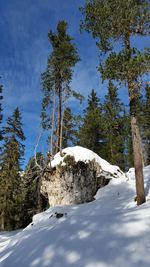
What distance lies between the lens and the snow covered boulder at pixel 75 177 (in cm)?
1625

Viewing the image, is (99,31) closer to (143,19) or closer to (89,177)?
(143,19)

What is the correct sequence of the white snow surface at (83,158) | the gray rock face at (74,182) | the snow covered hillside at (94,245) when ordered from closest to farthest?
Answer: 1. the snow covered hillside at (94,245)
2. the gray rock face at (74,182)
3. the white snow surface at (83,158)

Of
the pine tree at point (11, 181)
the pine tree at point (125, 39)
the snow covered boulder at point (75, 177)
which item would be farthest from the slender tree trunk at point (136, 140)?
the pine tree at point (11, 181)

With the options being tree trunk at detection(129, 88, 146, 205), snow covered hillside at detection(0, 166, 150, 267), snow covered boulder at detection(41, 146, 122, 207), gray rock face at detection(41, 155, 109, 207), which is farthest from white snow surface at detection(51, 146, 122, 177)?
snow covered hillside at detection(0, 166, 150, 267)

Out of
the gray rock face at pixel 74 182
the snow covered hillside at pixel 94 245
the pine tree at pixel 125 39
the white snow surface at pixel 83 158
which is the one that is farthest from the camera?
the white snow surface at pixel 83 158

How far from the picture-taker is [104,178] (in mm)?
17016

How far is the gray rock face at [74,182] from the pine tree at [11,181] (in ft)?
27.3

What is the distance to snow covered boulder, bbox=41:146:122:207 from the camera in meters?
16.2

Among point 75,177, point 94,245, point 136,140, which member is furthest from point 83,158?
point 94,245

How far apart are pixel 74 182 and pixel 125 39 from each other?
30.5 ft

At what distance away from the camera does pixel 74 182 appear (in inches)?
648

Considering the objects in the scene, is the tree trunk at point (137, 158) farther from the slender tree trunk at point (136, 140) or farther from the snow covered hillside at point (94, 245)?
the snow covered hillside at point (94, 245)

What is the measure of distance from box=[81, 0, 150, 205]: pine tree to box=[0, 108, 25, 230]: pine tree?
16606 mm

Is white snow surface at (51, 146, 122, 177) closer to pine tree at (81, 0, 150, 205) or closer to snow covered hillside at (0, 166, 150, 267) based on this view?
pine tree at (81, 0, 150, 205)
